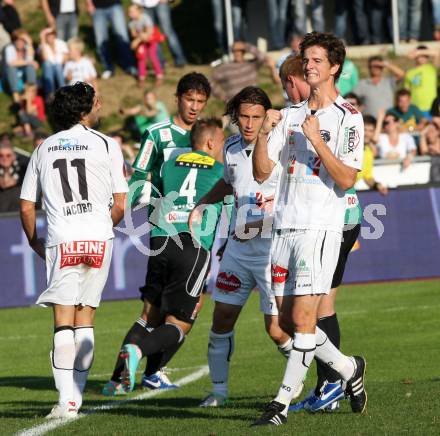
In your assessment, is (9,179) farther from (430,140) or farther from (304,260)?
(304,260)

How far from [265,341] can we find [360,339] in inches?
41.4

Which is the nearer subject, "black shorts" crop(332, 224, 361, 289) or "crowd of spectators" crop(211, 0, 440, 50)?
"black shorts" crop(332, 224, 361, 289)

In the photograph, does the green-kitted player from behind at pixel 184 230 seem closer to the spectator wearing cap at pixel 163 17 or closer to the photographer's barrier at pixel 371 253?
the photographer's barrier at pixel 371 253

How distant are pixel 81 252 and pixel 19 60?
637 inches

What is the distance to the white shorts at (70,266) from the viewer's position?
27.3 feet

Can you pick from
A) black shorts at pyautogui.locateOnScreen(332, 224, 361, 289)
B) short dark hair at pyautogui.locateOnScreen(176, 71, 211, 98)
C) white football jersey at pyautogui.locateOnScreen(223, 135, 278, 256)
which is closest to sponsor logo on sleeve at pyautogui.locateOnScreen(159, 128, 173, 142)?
short dark hair at pyautogui.locateOnScreen(176, 71, 211, 98)

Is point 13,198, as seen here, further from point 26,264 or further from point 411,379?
point 411,379

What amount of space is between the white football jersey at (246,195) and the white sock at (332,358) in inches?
46.2

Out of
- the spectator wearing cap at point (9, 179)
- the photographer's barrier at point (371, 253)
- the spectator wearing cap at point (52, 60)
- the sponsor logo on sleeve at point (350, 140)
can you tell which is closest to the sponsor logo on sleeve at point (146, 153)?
the sponsor logo on sleeve at point (350, 140)

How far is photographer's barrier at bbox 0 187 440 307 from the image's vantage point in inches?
664

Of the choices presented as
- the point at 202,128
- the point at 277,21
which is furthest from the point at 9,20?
the point at 202,128

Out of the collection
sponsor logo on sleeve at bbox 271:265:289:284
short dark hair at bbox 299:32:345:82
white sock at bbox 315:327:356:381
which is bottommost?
white sock at bbox 315:327:356:381

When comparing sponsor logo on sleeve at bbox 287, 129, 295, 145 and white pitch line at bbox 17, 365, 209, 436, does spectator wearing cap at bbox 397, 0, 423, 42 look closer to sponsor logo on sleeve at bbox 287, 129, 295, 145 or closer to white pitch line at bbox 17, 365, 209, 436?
white pitch line at bbox 17, 365, 209, 436

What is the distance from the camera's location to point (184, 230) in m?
10.2
